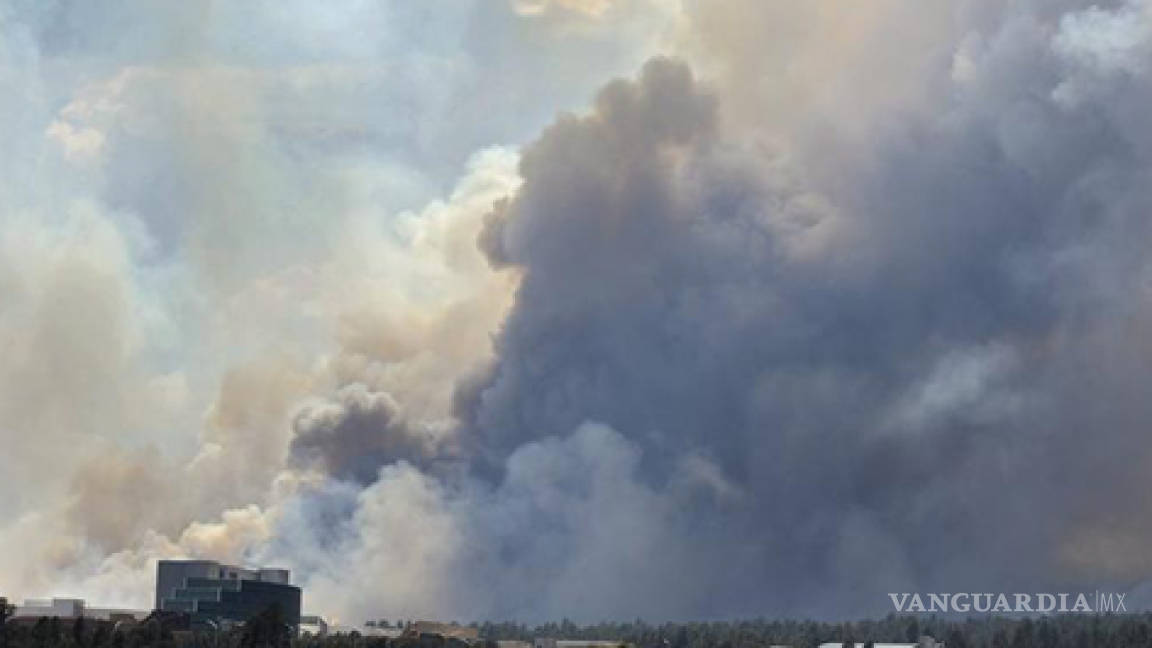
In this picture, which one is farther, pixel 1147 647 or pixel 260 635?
pixel 1147 647

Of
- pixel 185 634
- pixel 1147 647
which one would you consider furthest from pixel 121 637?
pixel 1147 647

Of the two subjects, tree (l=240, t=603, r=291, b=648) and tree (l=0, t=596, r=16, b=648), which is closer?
tree (l=0, t=596, r=16, b=648)

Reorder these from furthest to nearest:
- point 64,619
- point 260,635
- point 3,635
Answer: point 64,619
point 260,635
point 3,635

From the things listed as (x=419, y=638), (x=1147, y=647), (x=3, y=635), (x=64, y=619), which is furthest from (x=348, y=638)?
(x=1147, y=647)

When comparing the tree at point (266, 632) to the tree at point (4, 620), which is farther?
the tree at point (266, 632)

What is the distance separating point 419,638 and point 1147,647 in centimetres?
6308

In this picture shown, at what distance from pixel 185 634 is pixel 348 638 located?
1337 cm

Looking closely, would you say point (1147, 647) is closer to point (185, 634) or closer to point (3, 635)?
point (185, 634)

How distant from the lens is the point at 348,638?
188m

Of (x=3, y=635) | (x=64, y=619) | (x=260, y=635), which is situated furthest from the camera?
(x=64, y=619)

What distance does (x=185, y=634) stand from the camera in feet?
611

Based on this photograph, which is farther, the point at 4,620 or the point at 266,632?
the point at 266,632

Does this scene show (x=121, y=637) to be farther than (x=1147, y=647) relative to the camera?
No

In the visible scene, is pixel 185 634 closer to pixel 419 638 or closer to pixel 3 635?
pixel 419 638
